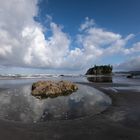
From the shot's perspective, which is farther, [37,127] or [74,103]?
[74,103]

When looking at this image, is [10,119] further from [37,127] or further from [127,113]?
[127,113]

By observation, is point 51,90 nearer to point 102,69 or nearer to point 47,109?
point 47,109

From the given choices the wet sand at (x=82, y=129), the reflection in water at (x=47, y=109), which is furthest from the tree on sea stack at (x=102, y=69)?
the wet sand at (x=82, y=129)

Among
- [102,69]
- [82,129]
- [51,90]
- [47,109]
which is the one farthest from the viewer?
[102,69]

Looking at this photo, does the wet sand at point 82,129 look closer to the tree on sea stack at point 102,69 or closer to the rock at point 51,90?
the rock at point 51,90

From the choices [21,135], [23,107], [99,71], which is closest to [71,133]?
[21,135]

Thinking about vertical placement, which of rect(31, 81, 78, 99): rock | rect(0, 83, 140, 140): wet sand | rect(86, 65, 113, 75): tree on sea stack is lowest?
rect(0, 83, 140, 140): wet sand

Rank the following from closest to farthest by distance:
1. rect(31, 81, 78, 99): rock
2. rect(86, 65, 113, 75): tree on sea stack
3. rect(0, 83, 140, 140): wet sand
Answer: rect(0, 83, 140, 140): wet sand → rect(31, 81, 78, 99): rock → rect(86, 65, 113, 75): tree on sea stack

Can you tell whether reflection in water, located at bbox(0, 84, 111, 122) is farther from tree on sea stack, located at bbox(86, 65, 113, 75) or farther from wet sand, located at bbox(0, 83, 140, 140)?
tree on sea stack, located at bbox(86, 65, 113, 75)

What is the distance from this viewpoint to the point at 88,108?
1691cm

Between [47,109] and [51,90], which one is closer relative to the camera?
[47,109]

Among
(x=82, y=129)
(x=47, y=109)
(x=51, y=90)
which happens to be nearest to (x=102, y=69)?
(x=51, y=90)

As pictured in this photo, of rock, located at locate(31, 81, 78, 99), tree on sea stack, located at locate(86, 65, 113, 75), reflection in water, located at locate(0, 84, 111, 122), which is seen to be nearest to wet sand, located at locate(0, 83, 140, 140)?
reflection in water, located at locate(0, 84, 111, 122)

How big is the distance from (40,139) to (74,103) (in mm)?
9108
